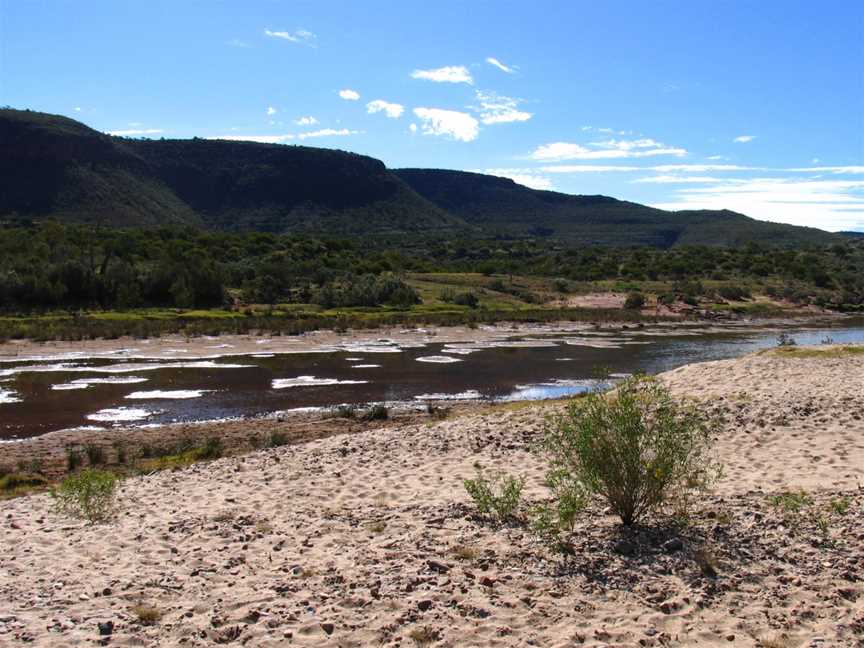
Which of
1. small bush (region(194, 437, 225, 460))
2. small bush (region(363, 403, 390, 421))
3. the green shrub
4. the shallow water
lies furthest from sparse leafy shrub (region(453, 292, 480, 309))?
the green shrub

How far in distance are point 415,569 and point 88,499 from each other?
15.1 ft

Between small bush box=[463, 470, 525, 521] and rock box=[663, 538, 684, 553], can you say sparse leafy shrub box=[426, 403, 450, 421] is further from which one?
rock box=[663, 538, 684, 553]

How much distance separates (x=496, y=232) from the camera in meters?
146

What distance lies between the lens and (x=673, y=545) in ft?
24.1

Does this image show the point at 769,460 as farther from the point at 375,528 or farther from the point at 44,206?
the point at 44,206

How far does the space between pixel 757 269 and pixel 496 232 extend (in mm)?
67881

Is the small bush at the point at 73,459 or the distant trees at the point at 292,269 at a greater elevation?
the distant trees at the point at 292,269

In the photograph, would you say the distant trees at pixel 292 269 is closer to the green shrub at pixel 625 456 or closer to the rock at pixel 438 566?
the rock at pixel 438 566

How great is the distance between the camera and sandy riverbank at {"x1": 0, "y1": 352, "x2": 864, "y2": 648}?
593cm

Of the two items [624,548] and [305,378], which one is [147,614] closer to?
[624,548]

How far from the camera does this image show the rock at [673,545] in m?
7.32

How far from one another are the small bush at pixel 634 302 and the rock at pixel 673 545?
55.2 meters

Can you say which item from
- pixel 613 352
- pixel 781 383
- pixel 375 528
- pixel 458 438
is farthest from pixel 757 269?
pixel 375 528

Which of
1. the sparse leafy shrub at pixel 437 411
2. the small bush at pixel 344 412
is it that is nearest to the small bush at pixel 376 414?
the small bush at pixel 344 412
